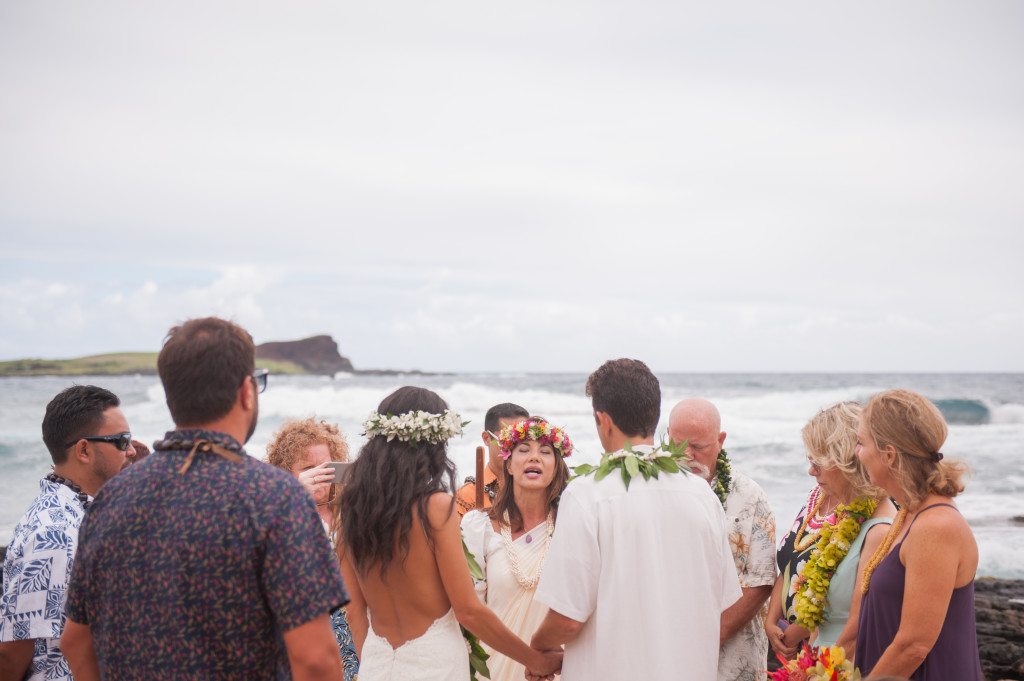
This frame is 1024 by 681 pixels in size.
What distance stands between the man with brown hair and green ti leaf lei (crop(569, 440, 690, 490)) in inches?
50.8

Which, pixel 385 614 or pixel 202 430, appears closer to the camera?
pixel 202 430

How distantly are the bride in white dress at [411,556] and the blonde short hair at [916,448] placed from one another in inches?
66.1

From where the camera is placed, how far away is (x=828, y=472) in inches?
151

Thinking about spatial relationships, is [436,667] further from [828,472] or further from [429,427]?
[828,472]

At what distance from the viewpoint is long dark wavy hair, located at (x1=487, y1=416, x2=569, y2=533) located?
446 cm

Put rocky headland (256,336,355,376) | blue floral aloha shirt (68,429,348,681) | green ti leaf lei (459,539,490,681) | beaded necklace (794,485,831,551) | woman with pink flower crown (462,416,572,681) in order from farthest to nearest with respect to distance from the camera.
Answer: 1. rocky headland (256,336,355,376)
2. woman with pink flower crown (462,416,572,681)
3. beaded necklace (794,485,831,551)
4. green ti leaf lei (459,539,490,681)
5. blue floral aloha shirt (68,429,348,681)

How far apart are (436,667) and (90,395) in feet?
6.70

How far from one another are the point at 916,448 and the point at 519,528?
7.27 feet

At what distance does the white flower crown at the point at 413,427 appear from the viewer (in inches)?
130

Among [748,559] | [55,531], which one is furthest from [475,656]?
[55,531]

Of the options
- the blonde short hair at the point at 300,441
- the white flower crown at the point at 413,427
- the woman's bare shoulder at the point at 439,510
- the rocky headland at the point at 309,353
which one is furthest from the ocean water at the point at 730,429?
the rocky headland at the point at 309,353

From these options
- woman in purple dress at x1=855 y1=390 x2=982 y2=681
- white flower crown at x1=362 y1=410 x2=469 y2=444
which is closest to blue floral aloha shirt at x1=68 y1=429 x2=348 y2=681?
white flower crown at x1=362 y1=410 x2=469 y2=444

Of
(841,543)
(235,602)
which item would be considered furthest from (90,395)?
(841,543)

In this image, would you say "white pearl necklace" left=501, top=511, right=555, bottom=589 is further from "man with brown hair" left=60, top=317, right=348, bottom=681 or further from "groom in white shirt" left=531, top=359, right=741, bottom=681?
"man with brown hair" left=60, top=317, right=348, bottom=681
